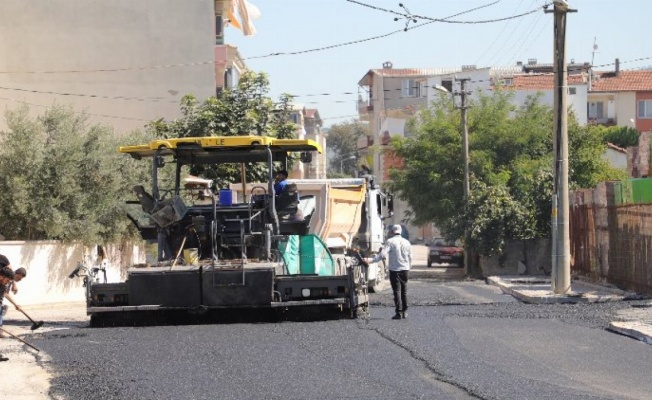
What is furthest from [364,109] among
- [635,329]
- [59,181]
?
[635,329]

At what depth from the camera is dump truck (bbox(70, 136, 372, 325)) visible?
59.5ft

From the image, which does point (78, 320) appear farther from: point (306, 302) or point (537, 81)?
point (537, 81)

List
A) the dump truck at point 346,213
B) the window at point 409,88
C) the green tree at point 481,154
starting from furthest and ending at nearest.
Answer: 1. the window at point 409,88
2. the green tree at point 481,154
3. the dump truck at point 346,213

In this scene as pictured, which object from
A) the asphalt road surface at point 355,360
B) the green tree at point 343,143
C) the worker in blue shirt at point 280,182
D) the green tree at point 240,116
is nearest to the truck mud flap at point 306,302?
the asphalt road surface at point 355,360

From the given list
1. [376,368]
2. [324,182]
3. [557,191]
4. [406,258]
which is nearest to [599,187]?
[557,191]

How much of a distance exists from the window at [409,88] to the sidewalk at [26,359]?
7927cm

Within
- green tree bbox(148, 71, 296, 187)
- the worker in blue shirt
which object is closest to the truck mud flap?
the worker in blue shirt

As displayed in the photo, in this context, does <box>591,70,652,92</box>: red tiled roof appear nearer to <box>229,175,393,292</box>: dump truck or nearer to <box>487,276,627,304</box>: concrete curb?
<box>487,276,627,304</box>: concrete curb

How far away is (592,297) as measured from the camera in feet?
84.7

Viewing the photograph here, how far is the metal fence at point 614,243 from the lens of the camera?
26.7m

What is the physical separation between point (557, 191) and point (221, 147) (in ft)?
36.3

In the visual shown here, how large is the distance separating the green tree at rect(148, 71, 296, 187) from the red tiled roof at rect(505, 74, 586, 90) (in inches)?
1809

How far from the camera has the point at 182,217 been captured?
19.1m

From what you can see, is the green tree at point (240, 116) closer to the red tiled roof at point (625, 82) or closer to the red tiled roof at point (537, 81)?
the red tiled roof at point (537, 81)
